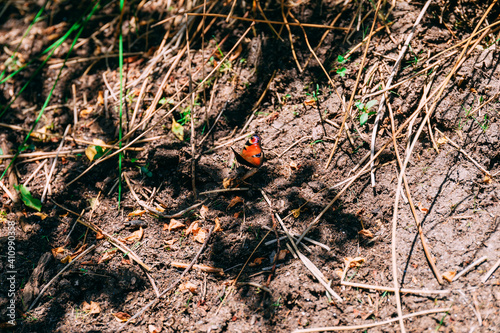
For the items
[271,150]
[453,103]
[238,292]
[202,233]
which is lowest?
[238,292]

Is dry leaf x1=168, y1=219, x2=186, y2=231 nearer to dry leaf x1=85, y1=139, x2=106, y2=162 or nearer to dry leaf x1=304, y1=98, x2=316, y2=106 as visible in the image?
dry leaf x1=85, y1=139, x2=106, y2=162

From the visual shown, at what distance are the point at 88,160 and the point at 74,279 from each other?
3.09ft

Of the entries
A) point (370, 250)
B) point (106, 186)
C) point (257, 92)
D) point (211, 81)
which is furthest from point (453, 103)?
point (106, 186)

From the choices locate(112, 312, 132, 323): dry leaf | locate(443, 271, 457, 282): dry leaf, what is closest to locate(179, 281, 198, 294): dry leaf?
locate(112, 312, 132, 323): dry leaf

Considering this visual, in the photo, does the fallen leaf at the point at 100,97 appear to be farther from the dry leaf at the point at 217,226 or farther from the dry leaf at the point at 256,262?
the dry leaf at the point at 256,262

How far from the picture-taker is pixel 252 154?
85.4 inches

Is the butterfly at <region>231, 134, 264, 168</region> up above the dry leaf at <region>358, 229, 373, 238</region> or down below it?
above

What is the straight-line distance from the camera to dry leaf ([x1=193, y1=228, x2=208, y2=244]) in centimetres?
210

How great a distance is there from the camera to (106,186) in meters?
2.39

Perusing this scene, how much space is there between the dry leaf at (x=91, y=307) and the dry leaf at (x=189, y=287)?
0.53 metres

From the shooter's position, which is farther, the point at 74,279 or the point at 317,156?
the point at 317,156

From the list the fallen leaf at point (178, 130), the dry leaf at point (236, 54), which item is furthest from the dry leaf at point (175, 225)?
the dry leaf at point (236, 54)

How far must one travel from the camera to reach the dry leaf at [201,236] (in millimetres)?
2100

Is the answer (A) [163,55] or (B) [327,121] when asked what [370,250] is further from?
(A) [163,55]
